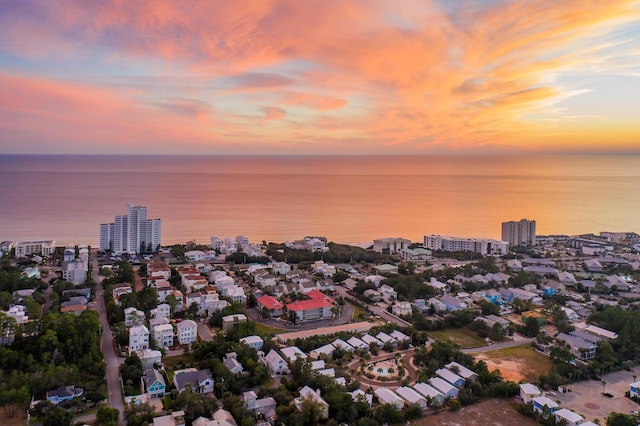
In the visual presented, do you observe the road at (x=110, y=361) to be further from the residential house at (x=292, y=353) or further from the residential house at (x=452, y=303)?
the residential house at (x=452, y=303)

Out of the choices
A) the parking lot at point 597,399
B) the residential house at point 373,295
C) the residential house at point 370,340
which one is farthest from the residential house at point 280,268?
the parking lot at point 597,399

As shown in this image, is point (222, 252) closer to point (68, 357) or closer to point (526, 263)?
point (68, 357)

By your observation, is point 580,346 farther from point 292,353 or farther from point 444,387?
point 292,353

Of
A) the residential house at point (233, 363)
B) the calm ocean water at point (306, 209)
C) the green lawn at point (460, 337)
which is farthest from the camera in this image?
the calm ocean water at point (306, 209)

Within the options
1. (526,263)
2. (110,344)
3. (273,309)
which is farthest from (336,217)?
(110,344)

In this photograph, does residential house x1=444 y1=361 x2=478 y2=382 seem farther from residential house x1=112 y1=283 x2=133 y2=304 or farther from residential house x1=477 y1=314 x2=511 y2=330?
residential house x1=112 y1=283 x2=133 y2=304

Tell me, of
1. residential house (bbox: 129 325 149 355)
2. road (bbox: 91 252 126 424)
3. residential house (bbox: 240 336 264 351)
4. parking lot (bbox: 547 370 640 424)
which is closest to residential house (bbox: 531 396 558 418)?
parking lot (bbox: 547 370 640 424)
